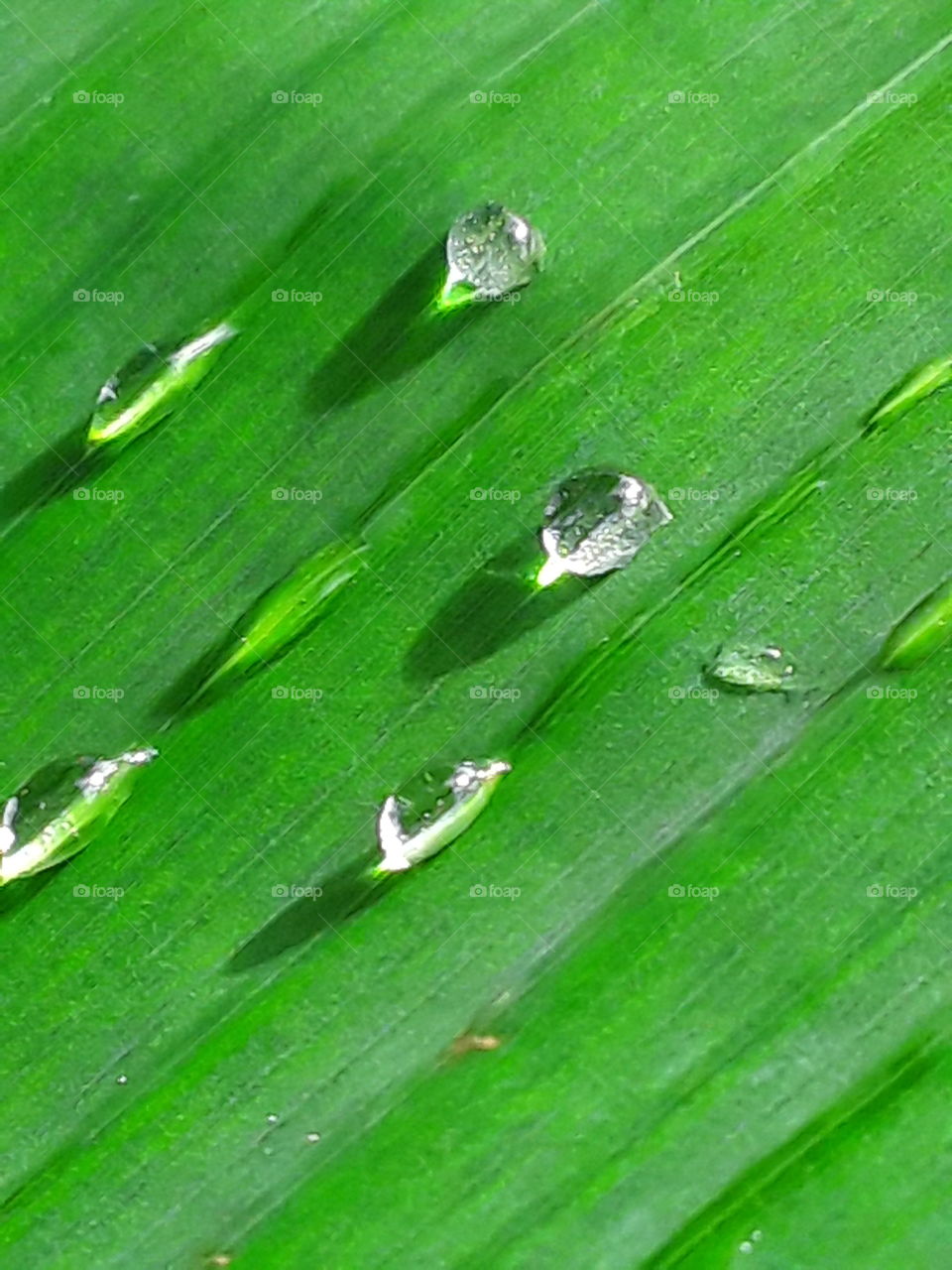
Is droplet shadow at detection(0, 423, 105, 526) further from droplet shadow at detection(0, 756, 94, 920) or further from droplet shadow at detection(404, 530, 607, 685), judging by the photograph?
droplet shadow at detection(404, 530, 607, 685)

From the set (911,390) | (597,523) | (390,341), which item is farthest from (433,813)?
(911,390)

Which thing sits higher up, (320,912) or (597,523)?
(597,523)

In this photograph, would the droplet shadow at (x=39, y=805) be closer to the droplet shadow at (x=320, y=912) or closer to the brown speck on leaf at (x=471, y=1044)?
the droplet shadow at (x=320, y=912)

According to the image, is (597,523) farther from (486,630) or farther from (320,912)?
(320,912)

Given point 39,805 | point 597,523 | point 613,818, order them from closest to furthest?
point 597,523 < point 613,818 < point 39,805

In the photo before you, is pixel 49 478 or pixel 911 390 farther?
pixel 49 478

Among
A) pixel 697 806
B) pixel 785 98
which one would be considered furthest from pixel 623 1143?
pixel 785 98

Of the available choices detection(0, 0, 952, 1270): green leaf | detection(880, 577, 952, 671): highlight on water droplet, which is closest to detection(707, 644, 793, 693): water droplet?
detection(0, 0, 952, 1270): green leaf
